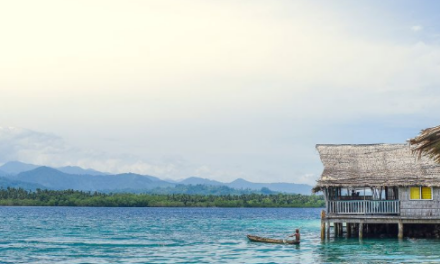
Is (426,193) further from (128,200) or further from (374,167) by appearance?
(128,200)

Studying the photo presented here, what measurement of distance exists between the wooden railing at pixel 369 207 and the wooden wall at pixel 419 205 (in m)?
0.34

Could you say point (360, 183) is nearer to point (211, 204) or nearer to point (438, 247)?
point (438, 247)

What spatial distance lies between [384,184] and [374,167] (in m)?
1.67

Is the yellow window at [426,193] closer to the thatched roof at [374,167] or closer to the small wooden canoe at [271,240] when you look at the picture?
the thatched roof at [374,167]

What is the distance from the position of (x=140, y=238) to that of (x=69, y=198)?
87.6m

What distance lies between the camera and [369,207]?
33.2 meters

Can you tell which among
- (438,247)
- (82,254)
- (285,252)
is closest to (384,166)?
(438,247)

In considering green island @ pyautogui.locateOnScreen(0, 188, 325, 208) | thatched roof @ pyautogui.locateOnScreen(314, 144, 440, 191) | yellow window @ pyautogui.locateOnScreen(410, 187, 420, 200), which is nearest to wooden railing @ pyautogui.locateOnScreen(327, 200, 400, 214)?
yellow window @ pyautogui.locateOnScreen(410, 187, 420, 200)

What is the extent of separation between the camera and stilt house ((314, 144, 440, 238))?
32.2 meters

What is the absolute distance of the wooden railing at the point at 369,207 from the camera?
32.9m

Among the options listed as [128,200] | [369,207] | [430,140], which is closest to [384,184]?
[369,207]

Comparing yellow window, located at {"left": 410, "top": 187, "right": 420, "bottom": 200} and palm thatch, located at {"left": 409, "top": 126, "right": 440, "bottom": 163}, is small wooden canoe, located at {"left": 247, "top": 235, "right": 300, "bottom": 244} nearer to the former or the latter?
yellow window, located at {"left": 410, "top": 187, "right": 420, "bottom": 200}

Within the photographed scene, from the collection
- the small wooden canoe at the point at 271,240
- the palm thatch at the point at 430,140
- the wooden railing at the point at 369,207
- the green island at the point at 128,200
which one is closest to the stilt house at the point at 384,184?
the wooden railing at the point at 369,207

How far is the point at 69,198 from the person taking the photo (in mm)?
128375
